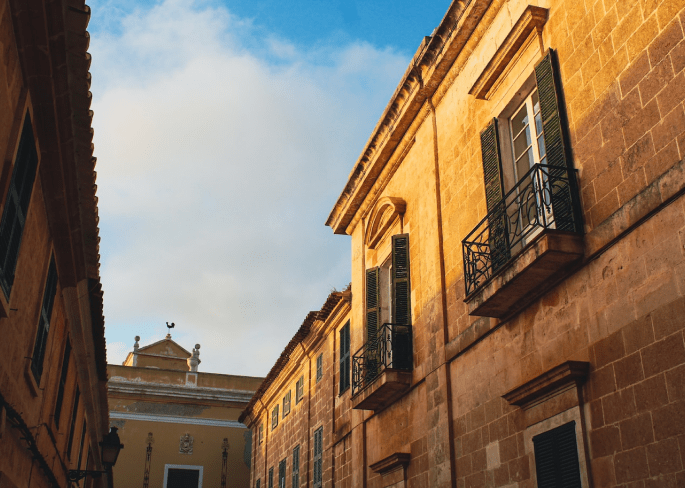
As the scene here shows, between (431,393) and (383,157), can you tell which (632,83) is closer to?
(431,393)

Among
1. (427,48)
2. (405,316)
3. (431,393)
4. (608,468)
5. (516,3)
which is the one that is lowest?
(608,468)

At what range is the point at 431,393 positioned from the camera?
10.3 m

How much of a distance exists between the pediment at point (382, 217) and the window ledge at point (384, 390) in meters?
2.95

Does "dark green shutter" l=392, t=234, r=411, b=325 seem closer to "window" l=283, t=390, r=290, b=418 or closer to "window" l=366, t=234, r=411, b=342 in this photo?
"window" l=366, t=234, r=411, b=342

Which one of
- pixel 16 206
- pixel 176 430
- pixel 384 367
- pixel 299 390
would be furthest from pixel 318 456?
pixel 176 430

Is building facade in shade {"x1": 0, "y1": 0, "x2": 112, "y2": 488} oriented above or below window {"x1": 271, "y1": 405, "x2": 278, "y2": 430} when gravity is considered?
below

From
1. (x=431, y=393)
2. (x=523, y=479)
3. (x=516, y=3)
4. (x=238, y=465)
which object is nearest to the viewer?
(x=523, y=479)

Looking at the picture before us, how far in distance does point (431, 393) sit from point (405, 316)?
1.75m

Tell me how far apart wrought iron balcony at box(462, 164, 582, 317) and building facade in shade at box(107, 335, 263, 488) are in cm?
2363

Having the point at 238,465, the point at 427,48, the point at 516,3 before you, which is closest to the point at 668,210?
the point at 516,3

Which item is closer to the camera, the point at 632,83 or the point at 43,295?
the point at 632,83

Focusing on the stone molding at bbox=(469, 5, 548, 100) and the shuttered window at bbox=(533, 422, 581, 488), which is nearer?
the shuttered window at bbox=(533, 422, 581, 488)

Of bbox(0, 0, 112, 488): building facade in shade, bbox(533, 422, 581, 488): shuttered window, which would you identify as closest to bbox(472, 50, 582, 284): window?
bbox(533, 422, 581, 488): shuttered window

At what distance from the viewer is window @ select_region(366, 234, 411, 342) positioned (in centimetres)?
1190
